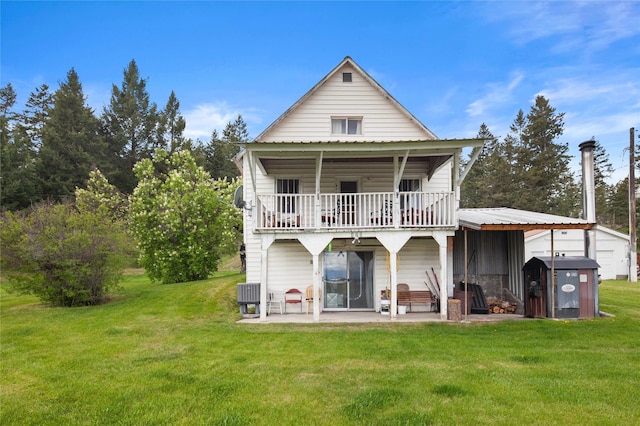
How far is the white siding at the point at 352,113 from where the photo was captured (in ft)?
42.9

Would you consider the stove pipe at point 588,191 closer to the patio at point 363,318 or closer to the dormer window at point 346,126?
the patio at point 363,318

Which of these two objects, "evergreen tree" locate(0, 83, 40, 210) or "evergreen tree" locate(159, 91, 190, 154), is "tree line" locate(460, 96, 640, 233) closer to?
"evergreen tree" locate(159, 91, 190, 154)

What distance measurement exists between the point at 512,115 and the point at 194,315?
4553 cm

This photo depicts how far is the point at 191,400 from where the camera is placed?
530 cm

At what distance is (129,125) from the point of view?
135 ft

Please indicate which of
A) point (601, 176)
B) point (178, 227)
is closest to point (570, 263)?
point (178, 227)

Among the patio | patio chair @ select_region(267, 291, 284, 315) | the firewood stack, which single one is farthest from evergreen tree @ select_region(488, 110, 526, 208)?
patio chair @ select_region(267, 291, 284, 315)

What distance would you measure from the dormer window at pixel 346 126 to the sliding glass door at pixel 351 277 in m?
4.12

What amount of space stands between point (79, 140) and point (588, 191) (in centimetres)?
4059

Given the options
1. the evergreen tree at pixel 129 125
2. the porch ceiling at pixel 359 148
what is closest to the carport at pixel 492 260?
the porch ceiling at pixel 359 148

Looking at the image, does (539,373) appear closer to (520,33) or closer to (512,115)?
(520,33)

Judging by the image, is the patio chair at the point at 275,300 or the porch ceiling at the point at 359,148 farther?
the patio chair at the point at 275,300

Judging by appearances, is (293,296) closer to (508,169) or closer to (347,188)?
(347,188)

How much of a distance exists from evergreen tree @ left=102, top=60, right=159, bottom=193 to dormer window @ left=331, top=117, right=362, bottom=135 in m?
32.8
